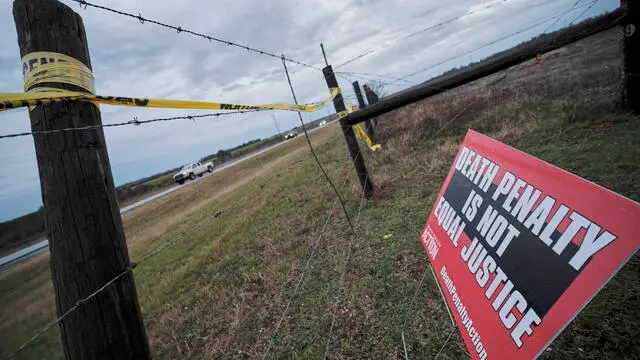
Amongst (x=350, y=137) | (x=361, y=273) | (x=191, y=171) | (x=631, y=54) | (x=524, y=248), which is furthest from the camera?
(x=191, y=171)

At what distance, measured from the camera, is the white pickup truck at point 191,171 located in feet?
105

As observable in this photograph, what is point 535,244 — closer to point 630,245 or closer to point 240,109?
point 630,245

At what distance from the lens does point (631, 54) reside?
15.2 ft

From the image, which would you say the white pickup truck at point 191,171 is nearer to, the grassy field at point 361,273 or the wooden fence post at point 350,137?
the grassy field at point 361,273

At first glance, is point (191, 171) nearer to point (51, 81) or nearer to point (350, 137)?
point (350, 137)

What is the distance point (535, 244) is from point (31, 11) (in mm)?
2487

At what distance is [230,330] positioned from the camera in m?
3.41

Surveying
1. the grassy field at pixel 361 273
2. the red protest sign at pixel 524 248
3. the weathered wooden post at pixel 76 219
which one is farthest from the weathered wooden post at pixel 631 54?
the weathered wooden post at pixel 76 219

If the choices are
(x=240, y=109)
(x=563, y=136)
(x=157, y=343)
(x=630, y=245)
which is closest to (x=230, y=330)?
(x=157, y=343)

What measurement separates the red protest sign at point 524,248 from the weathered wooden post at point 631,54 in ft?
16.4

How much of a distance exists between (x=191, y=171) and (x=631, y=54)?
111 feet

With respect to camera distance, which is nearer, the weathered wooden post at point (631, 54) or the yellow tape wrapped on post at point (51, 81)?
the yellow tape wrapped on post at point (51, 81)

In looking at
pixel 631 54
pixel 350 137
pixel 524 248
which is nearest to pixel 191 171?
pixel 350 137

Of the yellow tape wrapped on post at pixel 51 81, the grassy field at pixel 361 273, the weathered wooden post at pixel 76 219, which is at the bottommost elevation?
the grassy field at pixel 361 273
